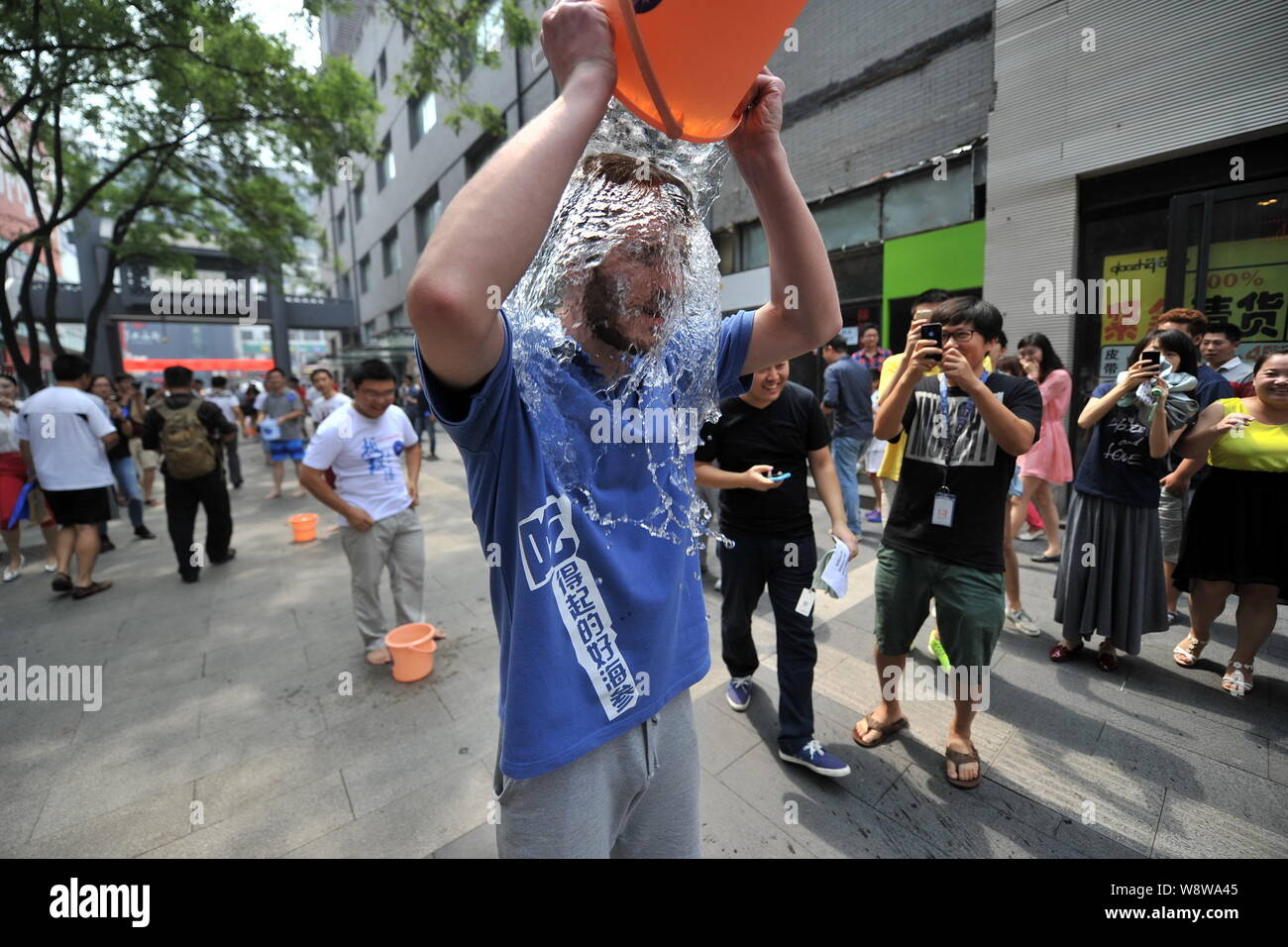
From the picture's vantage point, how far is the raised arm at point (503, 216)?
0.76 meters

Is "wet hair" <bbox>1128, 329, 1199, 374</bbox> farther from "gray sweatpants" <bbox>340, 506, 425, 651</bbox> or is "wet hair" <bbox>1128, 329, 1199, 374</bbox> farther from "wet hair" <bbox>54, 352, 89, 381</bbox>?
"wet hair" <bbox>54, 352, 89, 381</bbox>

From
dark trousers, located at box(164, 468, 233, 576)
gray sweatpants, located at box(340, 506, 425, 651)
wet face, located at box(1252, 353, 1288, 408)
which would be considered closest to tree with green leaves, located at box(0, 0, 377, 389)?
dark trousers, located at box(164, 468, 233, 576)

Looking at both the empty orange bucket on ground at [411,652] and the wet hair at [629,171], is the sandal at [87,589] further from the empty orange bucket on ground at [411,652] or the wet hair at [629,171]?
the wet hair at [629,171]

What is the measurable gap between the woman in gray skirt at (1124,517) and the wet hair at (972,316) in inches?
49.3

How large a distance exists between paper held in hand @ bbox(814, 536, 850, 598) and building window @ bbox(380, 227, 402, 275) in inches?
1195

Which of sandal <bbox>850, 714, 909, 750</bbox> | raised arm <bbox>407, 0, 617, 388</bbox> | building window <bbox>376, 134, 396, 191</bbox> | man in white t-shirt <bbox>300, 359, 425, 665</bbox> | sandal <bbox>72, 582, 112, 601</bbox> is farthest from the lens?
building window <bbox>376, 134, 396, 191</bbox>

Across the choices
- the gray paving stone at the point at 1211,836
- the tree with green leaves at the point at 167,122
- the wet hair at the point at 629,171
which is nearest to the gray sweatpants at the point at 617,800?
the wet hair at the point at 629,171

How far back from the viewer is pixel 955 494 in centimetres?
270

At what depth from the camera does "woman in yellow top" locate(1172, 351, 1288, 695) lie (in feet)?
10.4

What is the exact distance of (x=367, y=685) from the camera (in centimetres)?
368

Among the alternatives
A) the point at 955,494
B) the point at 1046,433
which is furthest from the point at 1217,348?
the point at 955,494

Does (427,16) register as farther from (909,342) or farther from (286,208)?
(909,342)
